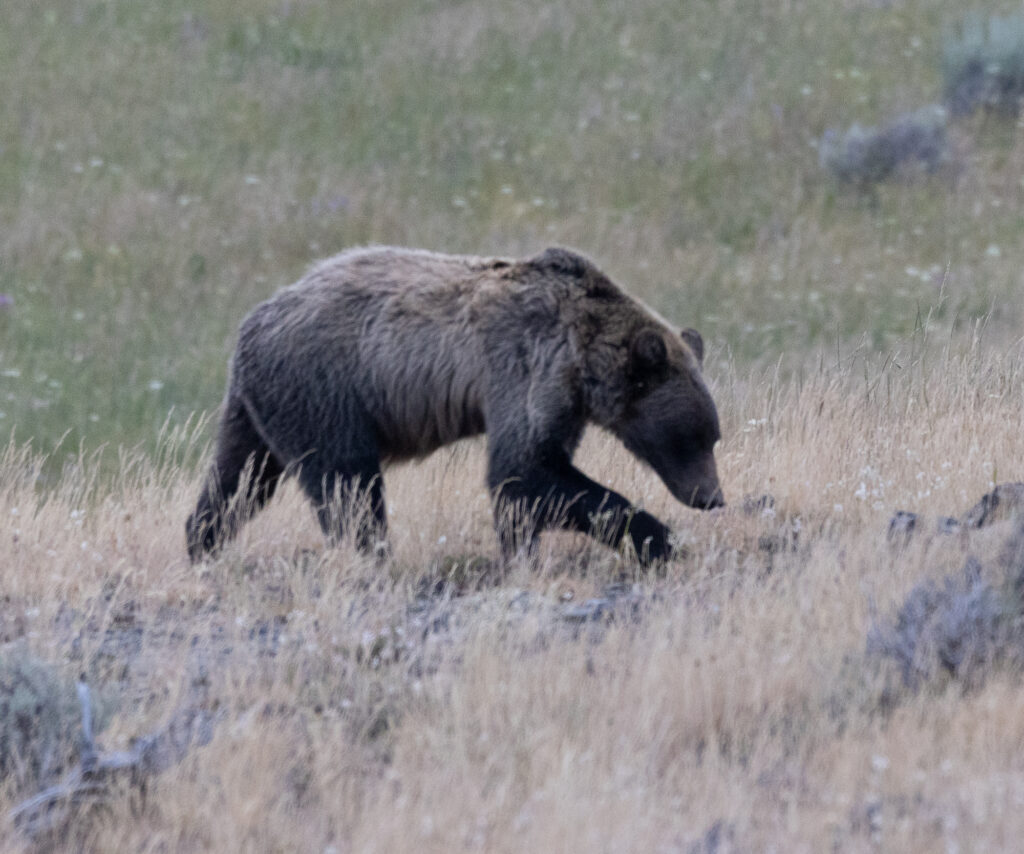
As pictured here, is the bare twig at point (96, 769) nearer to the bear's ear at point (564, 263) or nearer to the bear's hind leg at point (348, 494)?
the bear's hind leg at point (348, 494)

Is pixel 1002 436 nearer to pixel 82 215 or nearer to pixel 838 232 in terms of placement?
pixel 838 232

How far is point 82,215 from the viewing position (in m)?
15.3

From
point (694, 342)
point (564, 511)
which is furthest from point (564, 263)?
point (564, 511)

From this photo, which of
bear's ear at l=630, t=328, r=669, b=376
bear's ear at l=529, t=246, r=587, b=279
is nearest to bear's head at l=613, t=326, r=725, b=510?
bear's ear at l=630, t=328, r=669, b=376

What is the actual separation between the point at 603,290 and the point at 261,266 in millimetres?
8630

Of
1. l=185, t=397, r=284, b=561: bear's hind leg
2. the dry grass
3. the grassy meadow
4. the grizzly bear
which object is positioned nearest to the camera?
the dry grass

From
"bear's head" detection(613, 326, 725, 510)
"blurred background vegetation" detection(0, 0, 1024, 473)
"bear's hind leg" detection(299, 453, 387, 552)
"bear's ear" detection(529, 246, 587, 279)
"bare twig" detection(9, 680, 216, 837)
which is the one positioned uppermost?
"bear's ear" detection(529, 246, 587, 279)

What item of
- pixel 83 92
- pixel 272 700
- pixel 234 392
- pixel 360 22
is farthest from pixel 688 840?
pixel 360 22

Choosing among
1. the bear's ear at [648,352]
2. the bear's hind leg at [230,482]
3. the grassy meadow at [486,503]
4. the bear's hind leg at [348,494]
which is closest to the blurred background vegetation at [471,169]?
the grassy meadow at [486,503]

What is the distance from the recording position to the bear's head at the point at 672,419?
20.0 feet

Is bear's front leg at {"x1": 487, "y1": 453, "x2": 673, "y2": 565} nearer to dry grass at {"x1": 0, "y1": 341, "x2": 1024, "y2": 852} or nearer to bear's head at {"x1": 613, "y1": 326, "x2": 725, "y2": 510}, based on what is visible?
dry grass at {"x1": 0, "y1": 341, "x2": 1024, "y2": 852}

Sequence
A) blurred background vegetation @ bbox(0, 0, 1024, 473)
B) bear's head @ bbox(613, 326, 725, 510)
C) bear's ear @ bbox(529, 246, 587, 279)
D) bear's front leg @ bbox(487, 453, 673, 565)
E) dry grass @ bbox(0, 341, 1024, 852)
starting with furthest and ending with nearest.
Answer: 1. blurred background vegetation @ bbox(0, 0, 1024, 473)
2. bear's ear @ bbox(529, 246, 587, 279)
3. bear's head @ bbox(613, 326, 725, 510)
4. bear's front leg @ bbox(487, 453, 673, 565)
5. dry grass @ bbox(0, 341, 1024, 852)

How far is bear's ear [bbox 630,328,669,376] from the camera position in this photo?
6.03m

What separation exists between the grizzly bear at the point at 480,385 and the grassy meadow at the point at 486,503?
0.89ft
